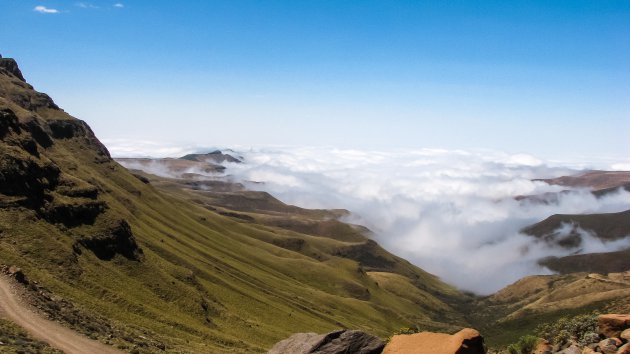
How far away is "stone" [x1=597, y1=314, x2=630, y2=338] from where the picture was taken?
3940cm

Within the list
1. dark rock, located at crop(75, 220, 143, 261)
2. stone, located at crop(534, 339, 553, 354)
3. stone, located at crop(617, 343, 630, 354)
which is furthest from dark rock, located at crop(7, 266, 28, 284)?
stone, located at crop(617, 343, 630, 354)

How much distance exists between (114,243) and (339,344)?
3743 inches

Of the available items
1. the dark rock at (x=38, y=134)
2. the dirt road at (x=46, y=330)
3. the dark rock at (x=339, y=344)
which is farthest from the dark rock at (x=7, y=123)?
the dark rock at (x=339, y=344)

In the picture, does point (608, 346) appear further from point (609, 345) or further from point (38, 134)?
point (38, 134)

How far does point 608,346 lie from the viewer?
1471 inches

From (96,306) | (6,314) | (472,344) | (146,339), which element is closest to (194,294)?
(96,306)

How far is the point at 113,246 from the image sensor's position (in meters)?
119

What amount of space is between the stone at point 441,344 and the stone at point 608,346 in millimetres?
9429

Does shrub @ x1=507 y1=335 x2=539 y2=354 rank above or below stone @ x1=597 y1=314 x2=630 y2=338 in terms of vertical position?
below

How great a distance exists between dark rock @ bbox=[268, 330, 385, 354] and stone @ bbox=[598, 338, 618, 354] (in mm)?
18738

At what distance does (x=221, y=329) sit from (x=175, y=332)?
28.6 meters

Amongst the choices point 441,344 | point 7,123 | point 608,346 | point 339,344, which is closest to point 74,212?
point 7,123

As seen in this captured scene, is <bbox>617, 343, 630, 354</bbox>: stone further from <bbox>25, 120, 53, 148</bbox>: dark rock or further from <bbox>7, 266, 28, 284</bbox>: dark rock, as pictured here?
<bbox>25, 120, 53, 148</bbox>: dark rock

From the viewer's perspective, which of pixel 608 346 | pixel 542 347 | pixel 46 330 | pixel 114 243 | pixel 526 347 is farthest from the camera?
pixel 114 243
